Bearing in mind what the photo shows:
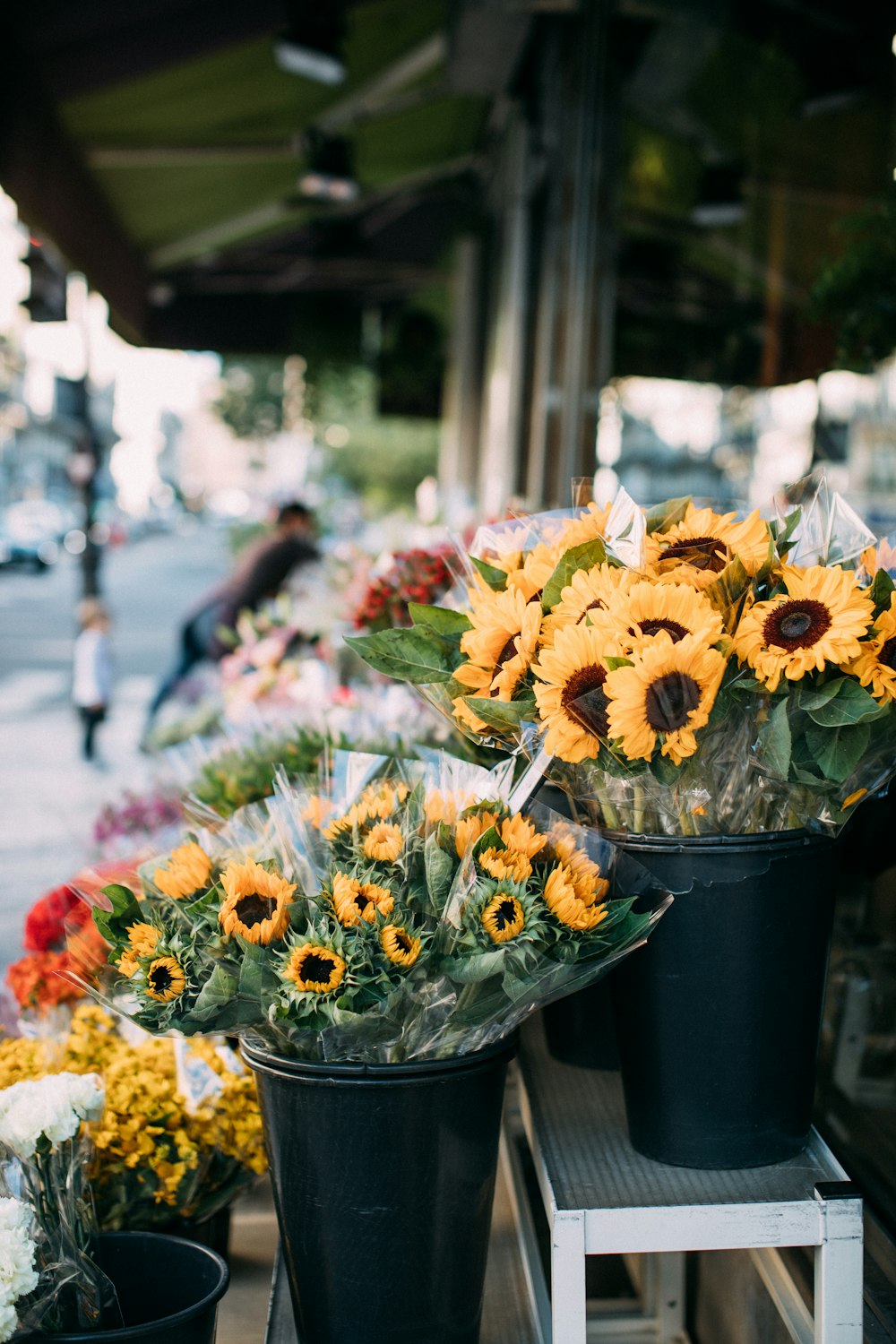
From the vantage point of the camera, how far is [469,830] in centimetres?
148

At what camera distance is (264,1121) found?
1.53m

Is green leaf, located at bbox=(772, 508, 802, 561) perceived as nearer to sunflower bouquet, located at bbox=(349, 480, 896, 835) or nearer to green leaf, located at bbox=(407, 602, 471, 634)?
sunflower bouquet, located at bbox=(349, 480, 896, 835)

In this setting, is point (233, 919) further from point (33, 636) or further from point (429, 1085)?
point (33, 636)

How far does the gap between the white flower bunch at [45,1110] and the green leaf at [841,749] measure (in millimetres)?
1001

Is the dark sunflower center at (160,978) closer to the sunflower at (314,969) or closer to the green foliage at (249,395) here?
the sunflower at (314,969)

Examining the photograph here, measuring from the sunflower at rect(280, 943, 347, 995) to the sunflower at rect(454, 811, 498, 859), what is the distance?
21cm

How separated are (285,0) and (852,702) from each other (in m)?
5.00

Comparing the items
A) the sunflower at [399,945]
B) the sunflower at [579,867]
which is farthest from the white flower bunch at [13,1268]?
the sunflower at [579,867]

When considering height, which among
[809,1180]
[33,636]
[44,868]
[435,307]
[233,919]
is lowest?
[33,636]

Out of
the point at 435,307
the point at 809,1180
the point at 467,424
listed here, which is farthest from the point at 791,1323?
the point at 435,307

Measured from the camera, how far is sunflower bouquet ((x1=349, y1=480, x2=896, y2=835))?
4.31 feet

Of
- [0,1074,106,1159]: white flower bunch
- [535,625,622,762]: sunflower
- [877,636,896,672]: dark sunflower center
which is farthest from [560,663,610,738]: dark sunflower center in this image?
[0,1074,106,1159]: white flower bunch

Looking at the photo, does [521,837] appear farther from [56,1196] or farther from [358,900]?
[56,1196]

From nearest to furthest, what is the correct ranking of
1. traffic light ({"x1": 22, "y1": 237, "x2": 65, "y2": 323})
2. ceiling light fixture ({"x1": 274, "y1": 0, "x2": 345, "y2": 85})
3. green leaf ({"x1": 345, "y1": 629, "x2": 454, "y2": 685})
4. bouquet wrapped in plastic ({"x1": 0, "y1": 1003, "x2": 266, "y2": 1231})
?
green leaf ({"x1": 345, "y1": 629, "x2": 454, "y2": 685})
bouquet wrapped in plastic ({"x1": 0, "y1": 1003, "x2": 266, "y2": 1231})
ceiling light fixture ({"x1": 274, "y1": 0, "x2": 345, "y2": 85})
traffic light ({"x1": 22, "y1": 237, "x2": 65, "y2": 323})
